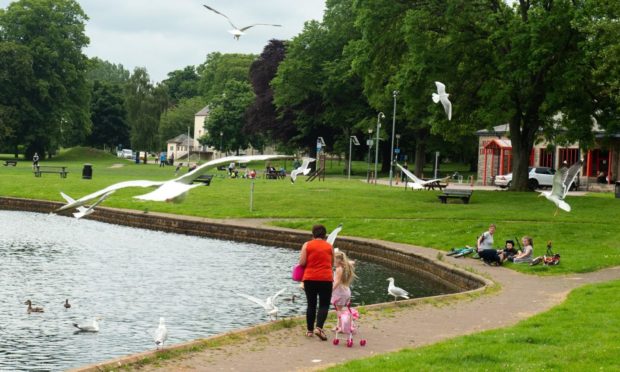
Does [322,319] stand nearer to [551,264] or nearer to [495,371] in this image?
[495,371]

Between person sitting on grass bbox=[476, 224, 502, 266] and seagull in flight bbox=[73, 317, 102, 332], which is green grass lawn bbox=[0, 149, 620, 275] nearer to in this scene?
person sitting on grass bbox=[476, 224, 502, 266]

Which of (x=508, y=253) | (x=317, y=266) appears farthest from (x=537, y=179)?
(x=317, y=266)

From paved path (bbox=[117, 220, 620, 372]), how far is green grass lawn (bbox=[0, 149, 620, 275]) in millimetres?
4166

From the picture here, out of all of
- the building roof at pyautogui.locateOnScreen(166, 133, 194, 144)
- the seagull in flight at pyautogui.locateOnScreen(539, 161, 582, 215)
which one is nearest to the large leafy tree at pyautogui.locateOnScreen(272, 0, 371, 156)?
the seagull in flight at pyautogui.locateOnScreen(539, 161, 582, 215)

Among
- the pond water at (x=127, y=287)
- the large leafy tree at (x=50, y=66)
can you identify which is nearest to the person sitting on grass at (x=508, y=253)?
the pond water at (x=127, y=287)

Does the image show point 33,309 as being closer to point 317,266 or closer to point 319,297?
point 319,297

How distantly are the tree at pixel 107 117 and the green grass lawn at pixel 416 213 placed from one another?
8784 centimetres

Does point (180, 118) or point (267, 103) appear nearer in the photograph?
point (267, 103)

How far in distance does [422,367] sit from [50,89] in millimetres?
101233

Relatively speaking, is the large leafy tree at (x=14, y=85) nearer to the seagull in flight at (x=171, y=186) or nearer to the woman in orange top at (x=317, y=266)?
the woman in orange top at (x=317, y=266)

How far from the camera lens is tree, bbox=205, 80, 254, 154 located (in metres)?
132

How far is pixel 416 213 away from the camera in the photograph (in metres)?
40.6

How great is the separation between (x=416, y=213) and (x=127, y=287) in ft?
62.5

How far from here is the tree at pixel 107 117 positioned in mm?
145875
